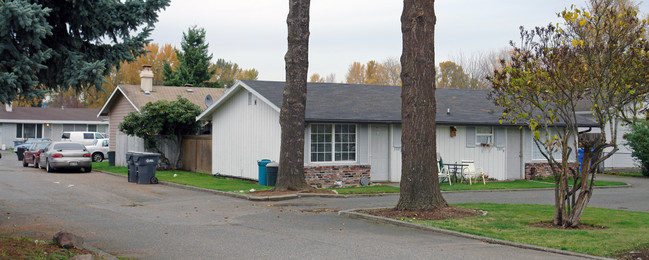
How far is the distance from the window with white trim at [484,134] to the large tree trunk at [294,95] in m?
9.22

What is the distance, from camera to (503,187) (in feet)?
73.9

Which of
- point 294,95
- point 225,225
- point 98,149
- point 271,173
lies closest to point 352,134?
point 271,173

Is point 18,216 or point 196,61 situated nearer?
point 18,216

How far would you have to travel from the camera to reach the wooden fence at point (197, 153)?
2928 cm

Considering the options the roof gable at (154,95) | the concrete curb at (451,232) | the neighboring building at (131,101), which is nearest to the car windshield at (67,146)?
the neighboring building at (131,101)

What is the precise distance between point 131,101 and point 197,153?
6960mm

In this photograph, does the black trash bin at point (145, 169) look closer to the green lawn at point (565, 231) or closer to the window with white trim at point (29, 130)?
the green lawn at point (565, 231)

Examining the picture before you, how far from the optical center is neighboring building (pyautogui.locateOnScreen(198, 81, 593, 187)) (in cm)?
2264

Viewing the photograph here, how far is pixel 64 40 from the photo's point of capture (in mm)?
10461

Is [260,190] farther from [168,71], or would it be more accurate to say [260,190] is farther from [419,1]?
[168,71]

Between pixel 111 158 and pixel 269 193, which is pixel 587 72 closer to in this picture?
pixel 269 193

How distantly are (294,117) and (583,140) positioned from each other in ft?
30.7

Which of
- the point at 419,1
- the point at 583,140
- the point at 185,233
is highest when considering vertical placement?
the point at 419,1

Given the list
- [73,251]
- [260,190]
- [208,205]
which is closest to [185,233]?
[73,251]
